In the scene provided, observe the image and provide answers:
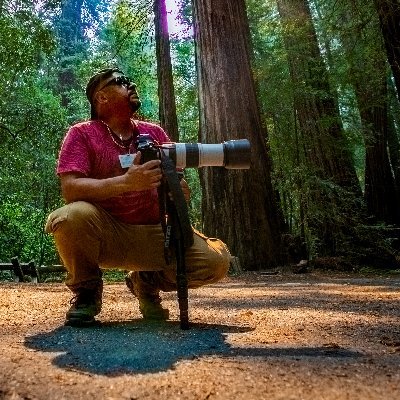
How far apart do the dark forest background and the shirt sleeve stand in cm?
447

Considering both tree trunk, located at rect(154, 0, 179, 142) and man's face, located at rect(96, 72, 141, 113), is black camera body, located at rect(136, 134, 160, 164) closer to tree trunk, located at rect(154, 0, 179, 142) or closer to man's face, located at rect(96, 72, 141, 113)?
man's face, located at rect(96, 72, 141, 113)

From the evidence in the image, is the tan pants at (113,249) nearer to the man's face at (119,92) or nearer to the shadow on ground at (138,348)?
the shadow on ground at (138,348)

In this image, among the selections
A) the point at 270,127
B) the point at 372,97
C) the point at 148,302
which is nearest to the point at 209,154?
the point at 148,302

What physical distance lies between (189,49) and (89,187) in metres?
18.8

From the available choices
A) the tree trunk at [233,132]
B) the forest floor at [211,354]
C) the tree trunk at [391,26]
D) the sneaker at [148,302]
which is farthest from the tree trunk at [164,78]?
the sneaker at [148,302]

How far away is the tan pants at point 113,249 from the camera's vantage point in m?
2.39

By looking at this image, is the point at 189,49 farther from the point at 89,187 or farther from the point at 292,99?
the point at 89,187

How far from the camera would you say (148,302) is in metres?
2.76

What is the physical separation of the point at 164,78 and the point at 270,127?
2.30m

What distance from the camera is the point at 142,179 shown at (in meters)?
2.21

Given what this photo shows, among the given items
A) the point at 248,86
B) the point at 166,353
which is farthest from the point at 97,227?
the point at 248,86

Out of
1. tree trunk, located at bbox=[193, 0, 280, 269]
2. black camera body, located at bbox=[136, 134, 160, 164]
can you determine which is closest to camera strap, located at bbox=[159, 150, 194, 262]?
black camera body, located at bbox=[136, 134, 160, 164]

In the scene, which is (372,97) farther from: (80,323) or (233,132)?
(80,323)

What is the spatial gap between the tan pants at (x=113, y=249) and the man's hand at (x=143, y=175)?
0.31 m
